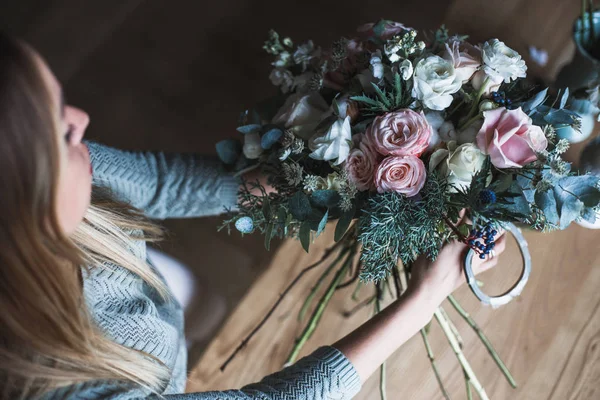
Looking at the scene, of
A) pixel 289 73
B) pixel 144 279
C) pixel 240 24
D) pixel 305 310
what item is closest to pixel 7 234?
pixel 144 279

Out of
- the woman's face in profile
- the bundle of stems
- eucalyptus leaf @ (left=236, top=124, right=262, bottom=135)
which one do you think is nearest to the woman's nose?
the woman's face in profile

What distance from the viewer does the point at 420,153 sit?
2.13ft

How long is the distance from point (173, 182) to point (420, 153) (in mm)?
505

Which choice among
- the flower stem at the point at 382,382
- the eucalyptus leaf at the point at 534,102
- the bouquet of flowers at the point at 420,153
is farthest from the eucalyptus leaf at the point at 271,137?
the flower stem at the point at 382,382

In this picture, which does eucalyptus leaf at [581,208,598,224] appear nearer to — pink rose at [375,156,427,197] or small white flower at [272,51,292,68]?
pink rose at [375,156,427,197]

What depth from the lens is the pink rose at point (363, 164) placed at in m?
0.65

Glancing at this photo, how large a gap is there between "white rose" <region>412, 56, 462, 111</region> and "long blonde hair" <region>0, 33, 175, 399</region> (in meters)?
0.42

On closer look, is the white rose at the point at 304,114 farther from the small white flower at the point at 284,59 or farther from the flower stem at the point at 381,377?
the flower stem at the point at 381,377

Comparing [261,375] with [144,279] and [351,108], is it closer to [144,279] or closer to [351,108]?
[144,279]

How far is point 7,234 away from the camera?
0.52m

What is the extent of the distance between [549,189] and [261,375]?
24.2 inches

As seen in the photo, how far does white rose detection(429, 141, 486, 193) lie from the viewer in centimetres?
62

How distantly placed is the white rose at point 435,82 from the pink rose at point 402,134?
0.02 m

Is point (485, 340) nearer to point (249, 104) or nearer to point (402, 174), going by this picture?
point (402, 174)
